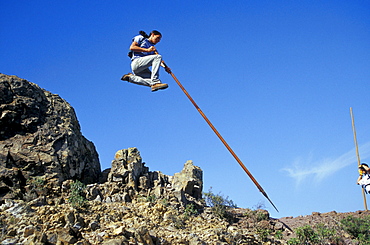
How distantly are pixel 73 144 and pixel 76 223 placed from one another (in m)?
8.74

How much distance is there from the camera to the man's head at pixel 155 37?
51.1 ft

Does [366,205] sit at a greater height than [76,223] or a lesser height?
greater

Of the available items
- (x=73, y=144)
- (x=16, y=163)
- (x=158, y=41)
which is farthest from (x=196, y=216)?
(x=158, y=41)

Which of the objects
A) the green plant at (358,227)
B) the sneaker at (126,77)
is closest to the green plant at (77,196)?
the sneaker at (126,77)

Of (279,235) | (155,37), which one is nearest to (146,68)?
(155,37)

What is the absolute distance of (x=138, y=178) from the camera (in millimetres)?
25016

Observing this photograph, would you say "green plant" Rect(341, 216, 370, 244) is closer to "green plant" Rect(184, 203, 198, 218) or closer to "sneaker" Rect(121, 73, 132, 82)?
"green plant" Rect(184, 203, 198, 218)

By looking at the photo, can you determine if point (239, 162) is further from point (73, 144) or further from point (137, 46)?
point (73, 144)

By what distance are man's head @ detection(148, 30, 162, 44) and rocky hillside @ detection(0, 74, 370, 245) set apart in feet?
21.4

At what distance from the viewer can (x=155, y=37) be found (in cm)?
1562

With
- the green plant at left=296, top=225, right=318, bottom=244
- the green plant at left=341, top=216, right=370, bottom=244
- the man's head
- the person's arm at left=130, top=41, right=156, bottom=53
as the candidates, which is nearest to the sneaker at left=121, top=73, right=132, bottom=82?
the person's arm at left=130, top=41, right=156, bottom=53

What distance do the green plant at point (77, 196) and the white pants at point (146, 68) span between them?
703cm

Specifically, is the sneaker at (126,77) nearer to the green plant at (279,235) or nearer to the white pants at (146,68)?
the white pants at (146,68)

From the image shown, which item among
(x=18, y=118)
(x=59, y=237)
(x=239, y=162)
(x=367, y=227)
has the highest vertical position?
(x=18, y=118)
